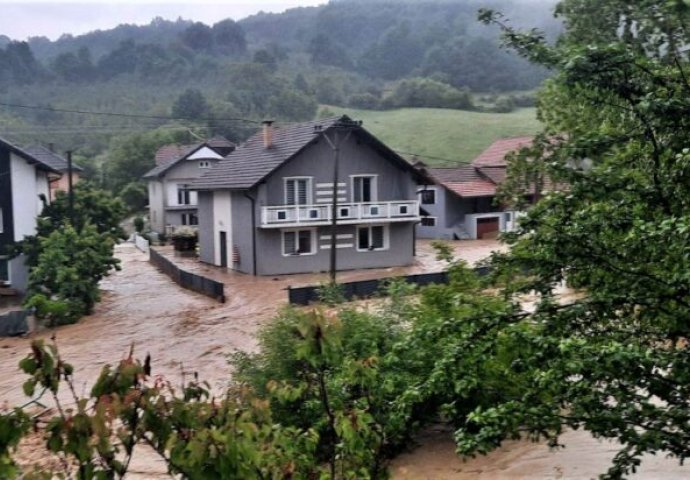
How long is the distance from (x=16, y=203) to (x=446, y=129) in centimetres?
6620

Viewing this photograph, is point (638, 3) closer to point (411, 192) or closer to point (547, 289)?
point (547, 289)

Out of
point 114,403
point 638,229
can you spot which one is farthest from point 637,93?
point 114,403

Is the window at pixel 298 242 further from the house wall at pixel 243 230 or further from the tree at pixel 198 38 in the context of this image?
the tree at pixel 198 38

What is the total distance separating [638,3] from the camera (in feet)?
18.3

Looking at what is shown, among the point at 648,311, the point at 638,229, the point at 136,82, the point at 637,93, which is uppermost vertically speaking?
the point at 136,82

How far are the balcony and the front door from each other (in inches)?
179

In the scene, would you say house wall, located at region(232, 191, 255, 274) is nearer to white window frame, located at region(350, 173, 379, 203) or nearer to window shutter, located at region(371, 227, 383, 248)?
white window frame, located at region(350, 173, 379, 203)

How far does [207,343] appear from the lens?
21.7 m

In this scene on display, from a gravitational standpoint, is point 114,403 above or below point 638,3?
below

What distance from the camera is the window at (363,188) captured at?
33844 mm

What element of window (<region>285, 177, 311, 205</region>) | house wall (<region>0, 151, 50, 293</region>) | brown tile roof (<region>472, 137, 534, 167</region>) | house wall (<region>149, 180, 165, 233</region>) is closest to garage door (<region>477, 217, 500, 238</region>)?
brown tile roof (<region>472, 137, 534, 167</region>)

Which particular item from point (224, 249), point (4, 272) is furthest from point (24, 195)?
point (224, 249)

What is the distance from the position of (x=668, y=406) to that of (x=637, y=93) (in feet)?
7.48

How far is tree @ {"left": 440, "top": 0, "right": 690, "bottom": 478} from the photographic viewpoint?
4.82 meters
